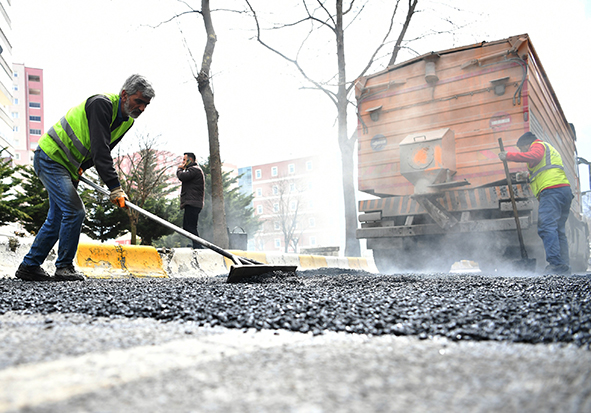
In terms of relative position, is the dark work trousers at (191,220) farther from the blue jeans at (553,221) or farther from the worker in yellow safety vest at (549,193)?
the blue jeans at (553,221)

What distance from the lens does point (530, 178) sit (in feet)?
18.1

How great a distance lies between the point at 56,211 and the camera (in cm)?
384

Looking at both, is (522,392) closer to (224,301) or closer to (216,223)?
(224,301)

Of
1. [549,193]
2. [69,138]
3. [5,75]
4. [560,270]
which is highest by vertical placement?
[5,75]

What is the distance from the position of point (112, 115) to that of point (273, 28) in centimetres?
1020

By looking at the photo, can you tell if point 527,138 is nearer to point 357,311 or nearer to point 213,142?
point 357,311

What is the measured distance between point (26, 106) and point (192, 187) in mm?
69927

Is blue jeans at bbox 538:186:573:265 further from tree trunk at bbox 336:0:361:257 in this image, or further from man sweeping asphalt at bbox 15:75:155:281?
tree trunk at bbox 336:0:361:257

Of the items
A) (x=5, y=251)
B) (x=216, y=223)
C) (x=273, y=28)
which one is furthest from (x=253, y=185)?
(x=5, y=251)

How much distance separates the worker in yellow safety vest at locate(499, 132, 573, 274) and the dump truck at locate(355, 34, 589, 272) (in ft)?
0.69

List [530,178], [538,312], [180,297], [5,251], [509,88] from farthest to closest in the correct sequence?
[509,88] < [530,178] < [5,251] < [180,297] < [538,312]

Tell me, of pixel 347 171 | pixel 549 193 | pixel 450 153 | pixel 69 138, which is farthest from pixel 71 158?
pixel 347 171

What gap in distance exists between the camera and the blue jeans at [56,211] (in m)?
3.77

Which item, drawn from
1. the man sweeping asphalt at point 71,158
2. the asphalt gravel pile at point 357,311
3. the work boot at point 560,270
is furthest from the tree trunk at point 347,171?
the asphalt gravel pile at point 357,311
